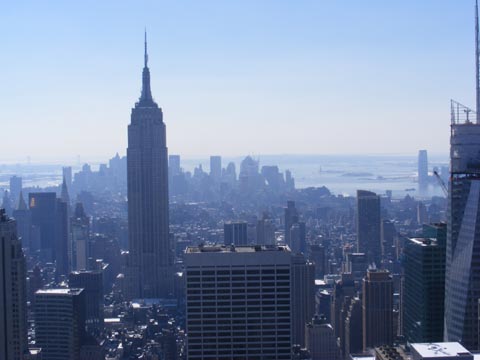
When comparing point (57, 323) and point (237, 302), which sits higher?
point (237, 302)

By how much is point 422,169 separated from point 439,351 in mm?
62630

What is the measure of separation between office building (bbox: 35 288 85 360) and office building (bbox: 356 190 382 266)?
26.1 m

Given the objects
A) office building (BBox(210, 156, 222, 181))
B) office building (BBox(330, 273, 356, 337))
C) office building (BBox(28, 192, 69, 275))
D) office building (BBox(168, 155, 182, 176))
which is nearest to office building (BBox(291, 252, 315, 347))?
office building (BBox(330, 273, 356, 337))

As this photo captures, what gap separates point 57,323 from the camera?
27.9 meters

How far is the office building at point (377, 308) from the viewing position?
29.7 metres

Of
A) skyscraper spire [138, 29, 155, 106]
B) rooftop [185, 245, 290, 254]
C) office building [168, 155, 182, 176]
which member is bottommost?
rooftop [185, 245, 290, 254]

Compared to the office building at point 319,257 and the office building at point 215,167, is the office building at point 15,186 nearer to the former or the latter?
the office building at point 215,167

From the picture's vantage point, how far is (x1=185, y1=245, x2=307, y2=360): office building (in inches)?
696

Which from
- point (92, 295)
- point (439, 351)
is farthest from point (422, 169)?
point (439, 351)

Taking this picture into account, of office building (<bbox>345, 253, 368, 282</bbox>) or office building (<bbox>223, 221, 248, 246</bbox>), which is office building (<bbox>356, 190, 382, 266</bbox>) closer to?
office building (<bbox>345, 253, 368, 282</bbox>)

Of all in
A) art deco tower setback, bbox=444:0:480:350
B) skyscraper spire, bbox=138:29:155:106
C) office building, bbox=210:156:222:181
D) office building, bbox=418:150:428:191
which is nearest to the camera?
art deco tower setback, bbox=444:0:480:350

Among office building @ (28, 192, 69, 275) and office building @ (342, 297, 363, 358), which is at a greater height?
office building @ (28, 192, 69, 275)

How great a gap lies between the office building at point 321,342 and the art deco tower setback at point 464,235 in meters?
11.7

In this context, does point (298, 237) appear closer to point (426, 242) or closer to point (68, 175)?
point (68, 175)
